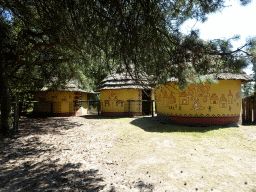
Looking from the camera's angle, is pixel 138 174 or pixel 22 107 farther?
pixel 22 107

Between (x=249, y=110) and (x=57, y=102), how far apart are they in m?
16.0

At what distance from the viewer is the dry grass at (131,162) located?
3535 millimetres

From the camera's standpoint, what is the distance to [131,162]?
15.6 feet

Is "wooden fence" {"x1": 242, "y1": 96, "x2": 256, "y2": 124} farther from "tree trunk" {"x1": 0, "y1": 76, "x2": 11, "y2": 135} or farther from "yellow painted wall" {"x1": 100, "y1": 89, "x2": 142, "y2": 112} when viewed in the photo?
"tree trunk" {"x1": 0, "y1": 76, "x2": 11, "y2": 135}

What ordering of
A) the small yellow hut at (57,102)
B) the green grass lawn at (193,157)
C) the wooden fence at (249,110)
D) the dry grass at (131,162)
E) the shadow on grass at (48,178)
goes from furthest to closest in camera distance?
the small yellow hut at (57,102)
the wooden fence at (249,110)
the green grass lawn at (193,157)
the dry grass at (131,162)
the shadow on grass at (48,178)

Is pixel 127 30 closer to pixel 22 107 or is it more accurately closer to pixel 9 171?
pixel 9 171

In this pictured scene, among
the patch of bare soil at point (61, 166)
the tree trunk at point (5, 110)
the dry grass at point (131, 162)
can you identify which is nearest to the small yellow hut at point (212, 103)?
the dry grass at point (131, 162)

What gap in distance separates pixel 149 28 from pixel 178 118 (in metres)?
7.08

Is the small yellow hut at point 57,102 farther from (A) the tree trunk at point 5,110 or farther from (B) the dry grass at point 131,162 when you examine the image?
(B) the dry grass at point 131,162

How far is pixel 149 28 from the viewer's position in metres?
4.16

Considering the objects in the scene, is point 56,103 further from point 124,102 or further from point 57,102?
point 124,102

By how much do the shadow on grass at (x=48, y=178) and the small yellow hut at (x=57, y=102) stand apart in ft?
38.8

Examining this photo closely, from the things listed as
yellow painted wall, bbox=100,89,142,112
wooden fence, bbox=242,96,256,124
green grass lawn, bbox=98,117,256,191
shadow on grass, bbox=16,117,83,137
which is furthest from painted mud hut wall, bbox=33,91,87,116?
wooden fence, bbox=242,96,256,124

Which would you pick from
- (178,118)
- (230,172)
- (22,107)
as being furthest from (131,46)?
(22,107)
